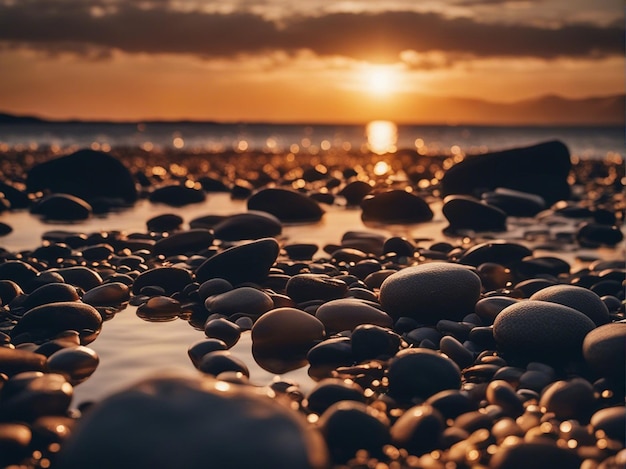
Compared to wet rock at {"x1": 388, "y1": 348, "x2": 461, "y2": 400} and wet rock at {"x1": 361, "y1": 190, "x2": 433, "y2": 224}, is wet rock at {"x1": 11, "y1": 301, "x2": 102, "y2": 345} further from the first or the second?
wet rock at {"x1": 361, "y1": 190, "x2": 433, "y2": 224}

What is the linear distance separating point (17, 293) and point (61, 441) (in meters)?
2.42

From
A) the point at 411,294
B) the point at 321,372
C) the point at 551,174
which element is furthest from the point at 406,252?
the point at 551,174

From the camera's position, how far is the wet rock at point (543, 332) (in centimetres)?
360

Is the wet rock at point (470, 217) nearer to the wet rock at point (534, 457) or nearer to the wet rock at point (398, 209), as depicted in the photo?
the wet rock at point (398, 209)

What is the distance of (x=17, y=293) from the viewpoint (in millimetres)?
4754

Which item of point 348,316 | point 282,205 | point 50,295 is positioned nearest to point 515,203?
point 282,205

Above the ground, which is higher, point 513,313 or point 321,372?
point 513,313

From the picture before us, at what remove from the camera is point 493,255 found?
6223 millimetres

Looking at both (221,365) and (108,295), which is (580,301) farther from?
(108,295)

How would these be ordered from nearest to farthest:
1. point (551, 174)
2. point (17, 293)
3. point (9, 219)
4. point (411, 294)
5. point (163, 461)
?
point (163, 461) → point (411, 294) → point (17, 293) → point (9, 219) → point (551, 174)

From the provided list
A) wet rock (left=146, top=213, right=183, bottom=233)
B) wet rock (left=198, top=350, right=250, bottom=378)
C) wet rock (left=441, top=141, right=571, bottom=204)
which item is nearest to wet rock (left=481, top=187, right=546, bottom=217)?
wet rock (left=441, top=141, right=571, bottom=204)

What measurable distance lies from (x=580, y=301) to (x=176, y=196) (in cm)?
794

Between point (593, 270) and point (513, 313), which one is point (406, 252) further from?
point (513, 313)

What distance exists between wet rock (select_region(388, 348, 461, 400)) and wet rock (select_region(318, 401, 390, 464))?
1.73 feet
